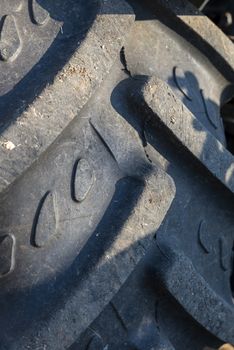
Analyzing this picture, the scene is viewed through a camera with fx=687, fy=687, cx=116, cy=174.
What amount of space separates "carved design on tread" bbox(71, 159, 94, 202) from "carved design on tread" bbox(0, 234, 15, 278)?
0.35 ft

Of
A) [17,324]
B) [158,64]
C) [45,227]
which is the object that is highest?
[158,64]

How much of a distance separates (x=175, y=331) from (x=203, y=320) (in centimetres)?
5

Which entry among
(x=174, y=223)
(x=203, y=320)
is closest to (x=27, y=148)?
(x=174, y=223)

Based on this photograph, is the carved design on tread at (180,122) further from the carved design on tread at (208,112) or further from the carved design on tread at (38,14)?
the carved design on tread at (38,14)

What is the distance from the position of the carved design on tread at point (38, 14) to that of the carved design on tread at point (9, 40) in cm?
4

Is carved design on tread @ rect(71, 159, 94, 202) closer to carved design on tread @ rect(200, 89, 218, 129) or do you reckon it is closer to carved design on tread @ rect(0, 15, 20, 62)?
carved design on tread @ rect(0, 15, 20, 62)

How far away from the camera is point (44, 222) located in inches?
36.3

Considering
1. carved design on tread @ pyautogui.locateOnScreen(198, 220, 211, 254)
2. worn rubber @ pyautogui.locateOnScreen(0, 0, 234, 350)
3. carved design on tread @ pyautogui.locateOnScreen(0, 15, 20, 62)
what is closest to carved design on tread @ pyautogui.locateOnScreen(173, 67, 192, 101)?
worn rubber @ pyautogui.locateOnScreen(0, 0, 234, 350)

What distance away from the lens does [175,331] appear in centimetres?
113

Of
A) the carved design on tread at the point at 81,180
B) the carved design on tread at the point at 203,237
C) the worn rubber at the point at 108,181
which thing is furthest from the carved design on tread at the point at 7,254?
the carved design on tread at the point at 203,237

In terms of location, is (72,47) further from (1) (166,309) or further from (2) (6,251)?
(1) (166,309)

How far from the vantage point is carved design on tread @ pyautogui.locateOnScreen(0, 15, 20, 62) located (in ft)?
3.00

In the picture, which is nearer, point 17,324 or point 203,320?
point 17,324

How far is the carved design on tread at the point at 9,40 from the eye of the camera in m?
0.91
